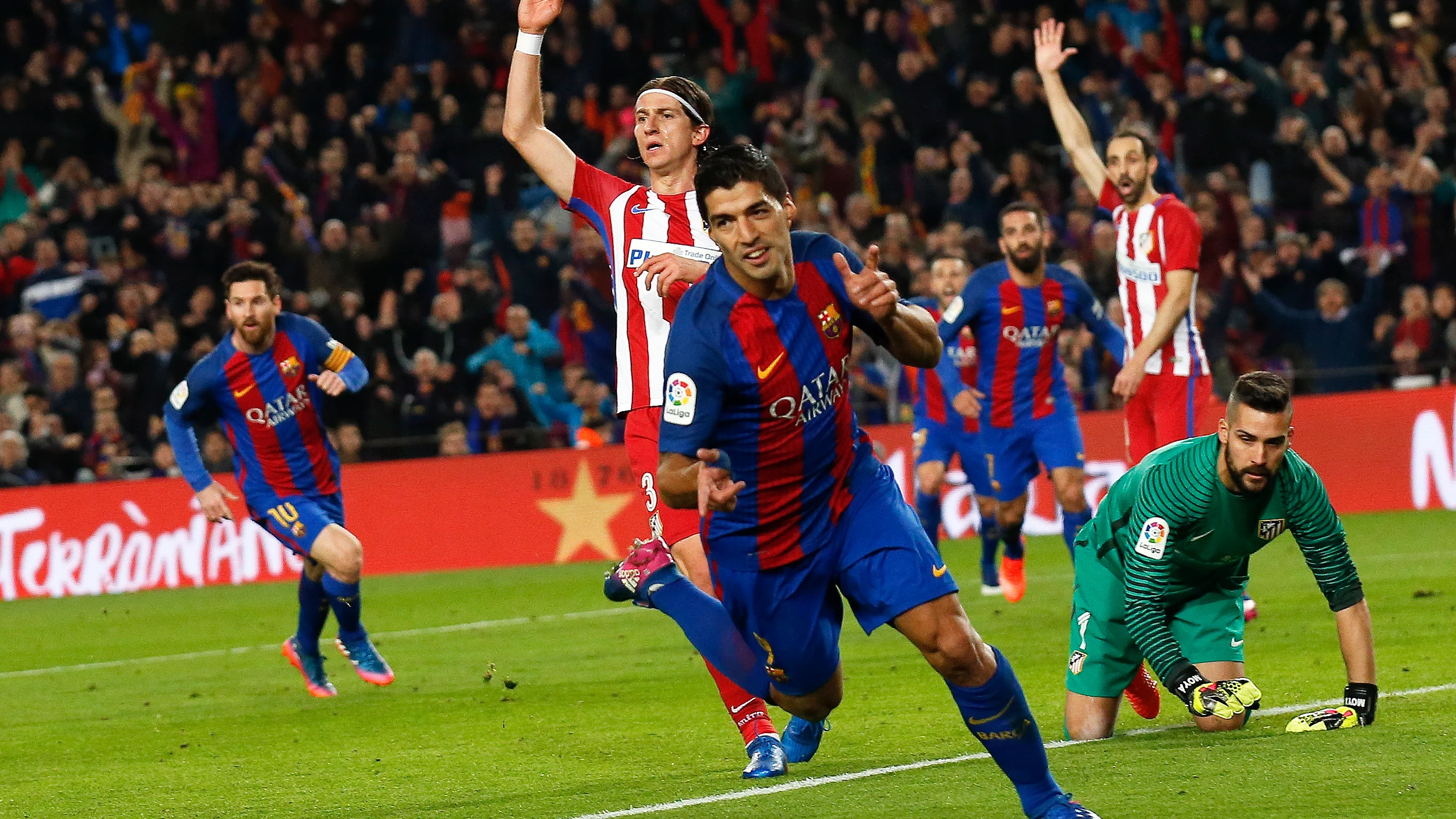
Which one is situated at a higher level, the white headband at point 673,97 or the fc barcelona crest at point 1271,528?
the white headband at point 673,97

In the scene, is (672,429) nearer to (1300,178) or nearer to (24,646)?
(24,646)

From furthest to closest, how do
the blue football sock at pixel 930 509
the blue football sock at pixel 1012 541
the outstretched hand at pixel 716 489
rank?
the blue football sock at pixel 930 509 → the blue football sock at pixel 1012 541 → the outstretched hand at pixel 716 489

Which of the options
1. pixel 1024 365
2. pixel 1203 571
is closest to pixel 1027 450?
pixel 1024 365

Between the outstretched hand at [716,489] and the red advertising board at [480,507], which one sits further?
the red advertising board at [480,507]

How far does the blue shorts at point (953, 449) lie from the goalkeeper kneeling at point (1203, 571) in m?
5.45

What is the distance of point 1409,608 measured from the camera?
1081 cm

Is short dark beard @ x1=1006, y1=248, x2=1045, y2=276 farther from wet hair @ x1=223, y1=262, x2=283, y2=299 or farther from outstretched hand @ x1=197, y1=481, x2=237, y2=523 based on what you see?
outstretched hand @ x1=197, y1=481, x2=237, y2=523

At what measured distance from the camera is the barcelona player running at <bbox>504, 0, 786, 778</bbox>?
6742 mm

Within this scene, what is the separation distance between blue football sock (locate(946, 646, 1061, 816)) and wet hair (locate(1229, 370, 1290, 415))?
1.55 m

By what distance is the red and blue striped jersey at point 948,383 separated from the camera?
12758 millimetres

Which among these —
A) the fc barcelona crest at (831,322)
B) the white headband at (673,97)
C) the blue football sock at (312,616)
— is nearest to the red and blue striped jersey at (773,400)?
the fc barcelona crest at (831,322)

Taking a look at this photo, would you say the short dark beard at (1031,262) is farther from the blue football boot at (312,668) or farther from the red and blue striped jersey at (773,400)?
the red and blue striped jersey at (773,400)

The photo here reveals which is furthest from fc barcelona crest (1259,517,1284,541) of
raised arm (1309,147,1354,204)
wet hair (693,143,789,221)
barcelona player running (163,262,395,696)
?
raised arm (1309,147,1354,204)

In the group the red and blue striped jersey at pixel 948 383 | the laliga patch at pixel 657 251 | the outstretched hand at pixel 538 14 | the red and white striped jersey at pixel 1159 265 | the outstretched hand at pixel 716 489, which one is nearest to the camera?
the outstretched hand at pixel 716 489
